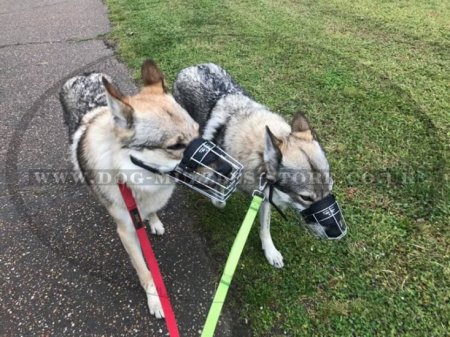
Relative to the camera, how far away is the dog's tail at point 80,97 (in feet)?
10.9

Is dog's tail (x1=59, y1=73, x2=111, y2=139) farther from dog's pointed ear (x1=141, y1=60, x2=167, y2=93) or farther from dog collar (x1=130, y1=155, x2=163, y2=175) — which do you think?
dog collar (x1=130, y1=155, x2=163, y2=175)

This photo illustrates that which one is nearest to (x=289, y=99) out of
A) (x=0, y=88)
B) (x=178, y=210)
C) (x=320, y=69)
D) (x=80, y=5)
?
(x=320, y=69)

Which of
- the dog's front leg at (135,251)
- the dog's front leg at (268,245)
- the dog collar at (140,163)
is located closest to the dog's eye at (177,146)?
the dog collar at (140,163)

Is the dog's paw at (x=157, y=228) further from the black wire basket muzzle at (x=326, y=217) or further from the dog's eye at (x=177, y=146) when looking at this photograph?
the black wire basket muzzle at (x=326, y=217)

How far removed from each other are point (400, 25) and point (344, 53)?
2064 mm

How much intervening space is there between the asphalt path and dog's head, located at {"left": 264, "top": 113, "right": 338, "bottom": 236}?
46.7 inches

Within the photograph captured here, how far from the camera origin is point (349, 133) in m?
4.75

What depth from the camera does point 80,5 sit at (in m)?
10.2

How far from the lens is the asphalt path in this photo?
A: 2.91 metres

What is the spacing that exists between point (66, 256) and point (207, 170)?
6.47 feet

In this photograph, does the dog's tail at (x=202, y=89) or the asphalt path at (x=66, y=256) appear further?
the dog's tail at (x=202, y=89)

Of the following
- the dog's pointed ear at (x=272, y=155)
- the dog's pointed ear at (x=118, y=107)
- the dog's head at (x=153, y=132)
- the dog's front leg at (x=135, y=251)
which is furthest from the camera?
the dog's front leg at (x=135, y=251)

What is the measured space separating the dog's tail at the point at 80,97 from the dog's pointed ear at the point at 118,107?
103 cm

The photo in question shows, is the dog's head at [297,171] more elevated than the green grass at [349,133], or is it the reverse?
the dog's head at [297,171]
